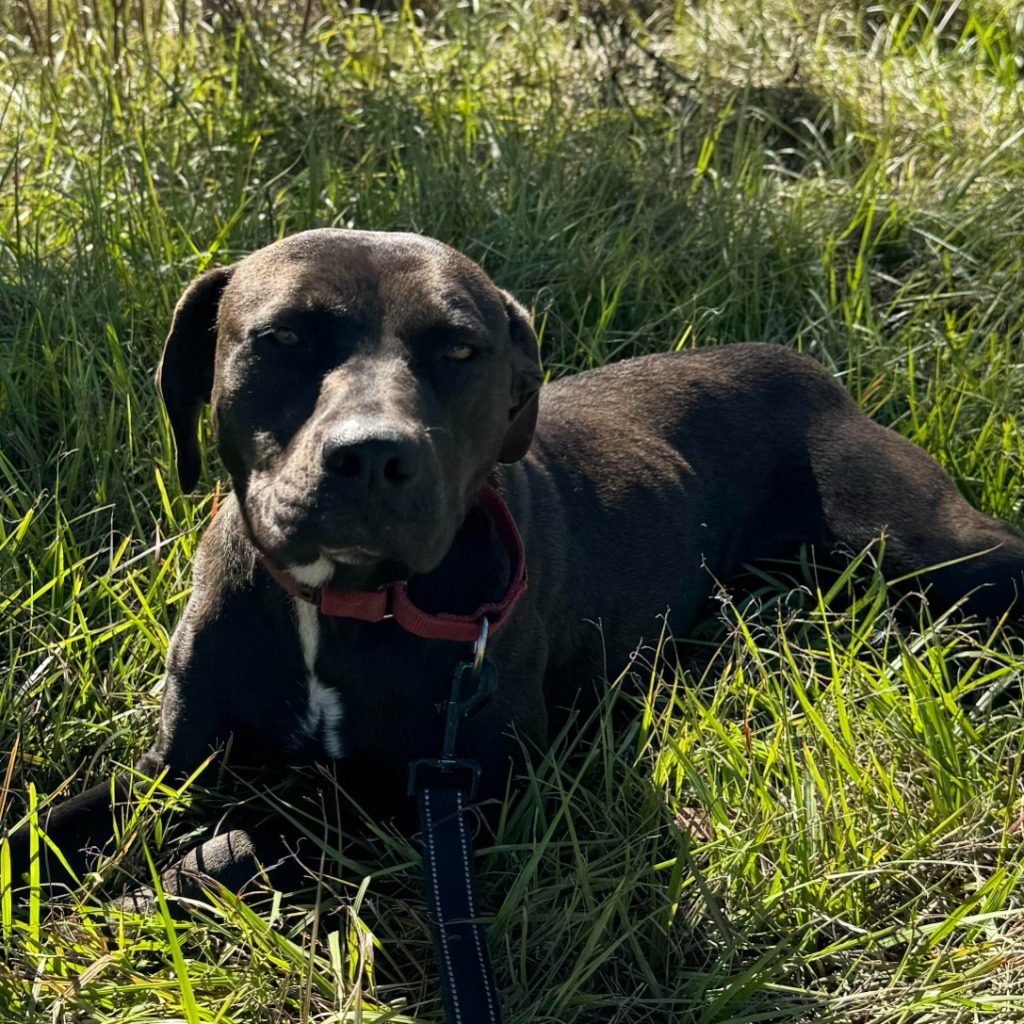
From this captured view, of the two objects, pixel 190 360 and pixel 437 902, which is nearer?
pixel 437 902

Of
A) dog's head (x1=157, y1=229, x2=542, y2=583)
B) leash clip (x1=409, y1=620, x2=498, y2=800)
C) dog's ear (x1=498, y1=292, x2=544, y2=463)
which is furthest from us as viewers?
dog's ear (x1=498, y1=292, x2=544, y2=463)

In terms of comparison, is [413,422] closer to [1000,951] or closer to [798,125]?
[1000,951]

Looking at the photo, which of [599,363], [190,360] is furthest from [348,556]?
[599,363]

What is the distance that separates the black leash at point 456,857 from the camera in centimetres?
229

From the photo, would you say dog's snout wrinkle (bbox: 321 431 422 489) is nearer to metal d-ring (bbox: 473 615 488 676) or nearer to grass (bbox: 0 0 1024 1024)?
metal d-ring (bbox: 473 615 488 676)

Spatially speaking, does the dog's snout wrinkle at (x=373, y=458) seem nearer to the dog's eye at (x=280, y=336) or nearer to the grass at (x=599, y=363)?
the dog's eye at (x=280, y=336)

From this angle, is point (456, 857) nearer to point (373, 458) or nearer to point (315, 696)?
point (315, 696)

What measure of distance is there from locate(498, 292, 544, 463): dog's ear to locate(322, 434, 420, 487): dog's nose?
1.79ft

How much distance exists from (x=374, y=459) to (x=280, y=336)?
404mm

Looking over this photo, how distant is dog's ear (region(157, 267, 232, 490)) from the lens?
283 cm

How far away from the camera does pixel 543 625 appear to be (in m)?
3.09

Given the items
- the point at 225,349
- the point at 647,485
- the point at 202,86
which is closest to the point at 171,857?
the point at 225,349

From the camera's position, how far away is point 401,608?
8.71 feet

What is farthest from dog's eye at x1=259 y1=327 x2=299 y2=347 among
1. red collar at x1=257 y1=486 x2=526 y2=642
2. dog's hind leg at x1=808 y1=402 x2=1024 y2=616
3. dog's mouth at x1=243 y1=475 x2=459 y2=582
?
dog's hind leg at x1=808 y1=402 x2=1024 y2=616
